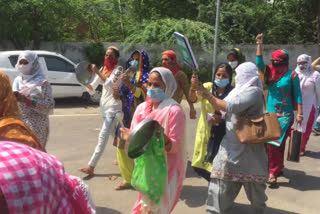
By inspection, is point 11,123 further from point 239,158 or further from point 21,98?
point 239,158

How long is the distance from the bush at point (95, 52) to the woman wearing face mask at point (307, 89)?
1006cm

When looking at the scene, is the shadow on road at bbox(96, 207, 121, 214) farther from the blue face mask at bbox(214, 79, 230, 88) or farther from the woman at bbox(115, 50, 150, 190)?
the blue face mask at bbox(214, 79, 230, 88)

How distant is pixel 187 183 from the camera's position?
17.3 feet

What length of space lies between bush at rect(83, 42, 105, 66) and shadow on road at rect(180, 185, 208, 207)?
36.9 ft

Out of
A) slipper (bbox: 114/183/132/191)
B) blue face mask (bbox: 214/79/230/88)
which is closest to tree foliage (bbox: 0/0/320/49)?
slipper (bbox: 114/183/132/191)

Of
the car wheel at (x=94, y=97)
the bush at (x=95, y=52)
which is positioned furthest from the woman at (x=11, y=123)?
the bush at (x=95, y=52)

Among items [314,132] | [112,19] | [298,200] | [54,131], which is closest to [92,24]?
[112,19]

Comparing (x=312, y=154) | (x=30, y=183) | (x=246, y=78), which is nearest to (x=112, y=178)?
(x=246, y=78)

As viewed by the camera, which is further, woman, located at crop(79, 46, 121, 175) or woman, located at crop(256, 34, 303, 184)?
woman, located at crop(79, 46, 121, 175)

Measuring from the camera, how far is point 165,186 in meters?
3.29

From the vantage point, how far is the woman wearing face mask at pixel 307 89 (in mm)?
6832

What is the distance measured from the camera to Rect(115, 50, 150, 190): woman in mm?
4719

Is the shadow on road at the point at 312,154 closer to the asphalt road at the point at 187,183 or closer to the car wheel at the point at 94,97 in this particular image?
the asphalt road at the point at 187,183

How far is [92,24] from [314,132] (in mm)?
12319
